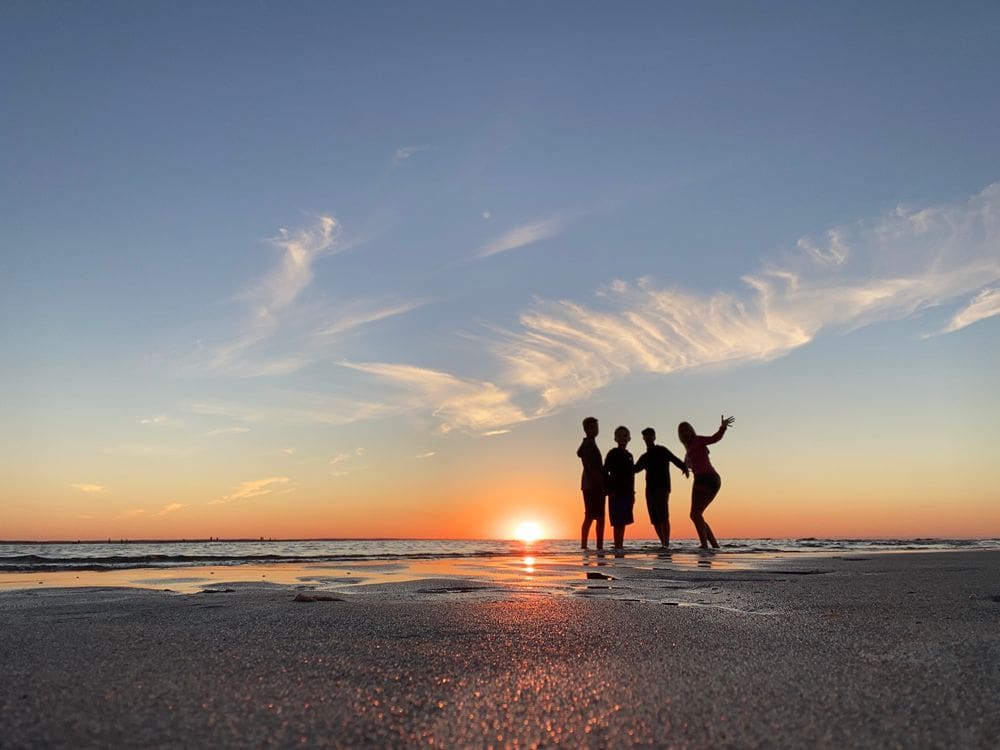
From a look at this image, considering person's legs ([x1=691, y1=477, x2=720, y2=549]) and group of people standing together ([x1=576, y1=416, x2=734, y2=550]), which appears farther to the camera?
group of people standing together ([x1=576, y1=416, x2=734, y2=550])

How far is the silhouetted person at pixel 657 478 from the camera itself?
14.8m

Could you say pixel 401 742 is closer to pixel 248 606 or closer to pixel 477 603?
pixel 477 603

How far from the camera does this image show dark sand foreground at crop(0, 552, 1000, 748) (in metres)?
1.46

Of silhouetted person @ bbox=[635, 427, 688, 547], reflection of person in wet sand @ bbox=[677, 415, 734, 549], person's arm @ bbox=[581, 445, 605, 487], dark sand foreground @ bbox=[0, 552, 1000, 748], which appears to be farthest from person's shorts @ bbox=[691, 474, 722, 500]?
dark sand foreground @ bbox=[0, 552, 1000, 748]

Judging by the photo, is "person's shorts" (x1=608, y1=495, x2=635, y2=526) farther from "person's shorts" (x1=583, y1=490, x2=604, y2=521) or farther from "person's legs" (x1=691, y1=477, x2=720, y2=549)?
"person's legs" (x1=691, y1=477, x2=720, y2=549)

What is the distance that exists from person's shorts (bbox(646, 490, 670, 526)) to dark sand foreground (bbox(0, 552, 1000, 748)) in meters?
11.1

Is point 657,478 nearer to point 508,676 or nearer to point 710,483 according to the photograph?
point 710,483

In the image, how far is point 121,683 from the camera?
1921 mm

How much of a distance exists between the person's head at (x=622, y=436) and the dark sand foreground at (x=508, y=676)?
10986 mm

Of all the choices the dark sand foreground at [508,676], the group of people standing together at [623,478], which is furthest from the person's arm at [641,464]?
the dark sand foreground at [508,676]

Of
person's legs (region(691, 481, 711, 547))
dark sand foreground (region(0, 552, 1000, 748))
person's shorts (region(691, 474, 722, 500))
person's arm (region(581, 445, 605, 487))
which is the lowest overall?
dark sand foreground (region(0, 552, 1000, 748))

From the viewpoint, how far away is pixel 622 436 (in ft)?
48.7

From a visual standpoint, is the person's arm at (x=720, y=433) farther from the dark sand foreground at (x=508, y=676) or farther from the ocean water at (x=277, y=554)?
the dark sand foreground at (x=508, y=676)

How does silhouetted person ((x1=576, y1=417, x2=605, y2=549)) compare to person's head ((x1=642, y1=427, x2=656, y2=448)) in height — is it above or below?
below
